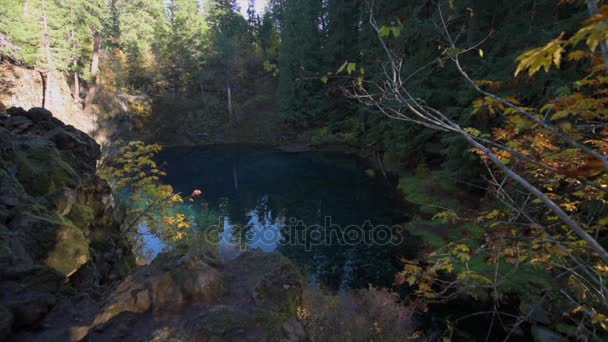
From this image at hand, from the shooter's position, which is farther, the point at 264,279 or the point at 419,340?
the point at 419,340

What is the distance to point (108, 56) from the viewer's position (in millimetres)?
32750

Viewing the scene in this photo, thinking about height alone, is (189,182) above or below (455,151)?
below

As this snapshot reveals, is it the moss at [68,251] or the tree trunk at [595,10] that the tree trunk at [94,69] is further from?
the tree trunk at [595,10]

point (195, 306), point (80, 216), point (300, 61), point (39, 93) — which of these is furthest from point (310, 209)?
point (300, 61)

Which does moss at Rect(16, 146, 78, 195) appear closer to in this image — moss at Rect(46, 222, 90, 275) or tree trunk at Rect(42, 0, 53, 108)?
moss at Rect(46, 222, 90, 275)

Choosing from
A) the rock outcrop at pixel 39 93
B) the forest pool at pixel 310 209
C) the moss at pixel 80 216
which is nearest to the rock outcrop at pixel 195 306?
the moss at pixel 80 216

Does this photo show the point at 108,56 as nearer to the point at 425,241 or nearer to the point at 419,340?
the point at 425,241

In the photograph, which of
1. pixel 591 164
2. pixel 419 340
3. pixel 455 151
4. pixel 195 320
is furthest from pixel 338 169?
pixel 591 164

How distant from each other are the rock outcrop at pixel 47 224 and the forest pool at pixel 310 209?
16.9 feet

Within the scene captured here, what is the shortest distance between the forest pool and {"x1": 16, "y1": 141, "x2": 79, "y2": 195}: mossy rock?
652 cm

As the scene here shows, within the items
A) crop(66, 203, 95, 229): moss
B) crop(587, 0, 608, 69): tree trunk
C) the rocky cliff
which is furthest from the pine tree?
crop(587, 0, 608, 69): tree trunk

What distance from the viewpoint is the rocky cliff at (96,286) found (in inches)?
175

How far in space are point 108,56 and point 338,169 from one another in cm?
2686

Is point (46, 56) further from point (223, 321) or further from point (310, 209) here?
point (223, 321)
